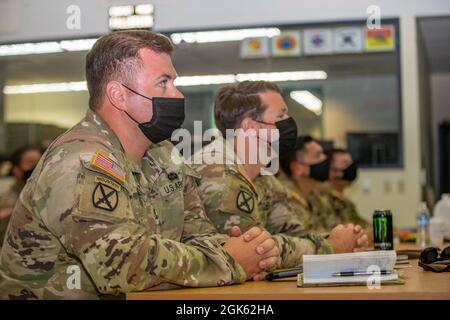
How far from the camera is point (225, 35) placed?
6.98 feet

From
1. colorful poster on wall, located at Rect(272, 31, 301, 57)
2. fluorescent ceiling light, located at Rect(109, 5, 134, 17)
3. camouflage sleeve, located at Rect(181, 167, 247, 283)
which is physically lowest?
camouflage sleeve, located at Rect(181, 167, 247, 283)

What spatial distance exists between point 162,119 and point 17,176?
1.06m

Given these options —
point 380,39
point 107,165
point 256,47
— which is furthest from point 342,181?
point 107,165

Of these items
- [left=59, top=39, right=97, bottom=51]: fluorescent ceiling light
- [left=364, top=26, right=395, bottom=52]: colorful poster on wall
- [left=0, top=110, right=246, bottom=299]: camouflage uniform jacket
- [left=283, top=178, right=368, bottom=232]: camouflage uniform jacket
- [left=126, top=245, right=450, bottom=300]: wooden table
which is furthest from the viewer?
[left=283, top=178, right=368, bottom=232]: camouflage uniform jacket

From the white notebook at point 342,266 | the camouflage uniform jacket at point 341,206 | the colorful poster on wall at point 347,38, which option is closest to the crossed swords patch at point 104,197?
the white notebook at point 342,266

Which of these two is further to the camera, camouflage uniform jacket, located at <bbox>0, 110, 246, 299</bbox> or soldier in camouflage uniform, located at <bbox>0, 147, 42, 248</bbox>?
soldier in camouflage uniform, located at <bbox>0, 147, 42, 248</bbox>

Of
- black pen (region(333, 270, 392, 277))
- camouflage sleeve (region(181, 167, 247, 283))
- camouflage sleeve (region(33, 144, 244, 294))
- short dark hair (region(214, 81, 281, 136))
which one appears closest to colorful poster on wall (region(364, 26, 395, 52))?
short dark hair (region(214, 81, 281, 136))

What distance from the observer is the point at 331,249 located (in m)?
1.82

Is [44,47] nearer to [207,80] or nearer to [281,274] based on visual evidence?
[207,80]

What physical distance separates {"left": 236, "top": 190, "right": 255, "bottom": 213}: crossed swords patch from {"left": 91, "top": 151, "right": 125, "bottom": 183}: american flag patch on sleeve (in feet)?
1.67

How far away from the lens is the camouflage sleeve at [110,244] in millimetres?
1286

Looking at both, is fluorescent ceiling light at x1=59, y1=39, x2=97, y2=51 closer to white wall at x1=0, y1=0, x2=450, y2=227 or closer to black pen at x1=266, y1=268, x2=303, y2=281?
white wall at x1=0, y1=0, x2=450, y2=227

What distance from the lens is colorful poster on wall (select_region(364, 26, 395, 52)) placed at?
2.41 metres
